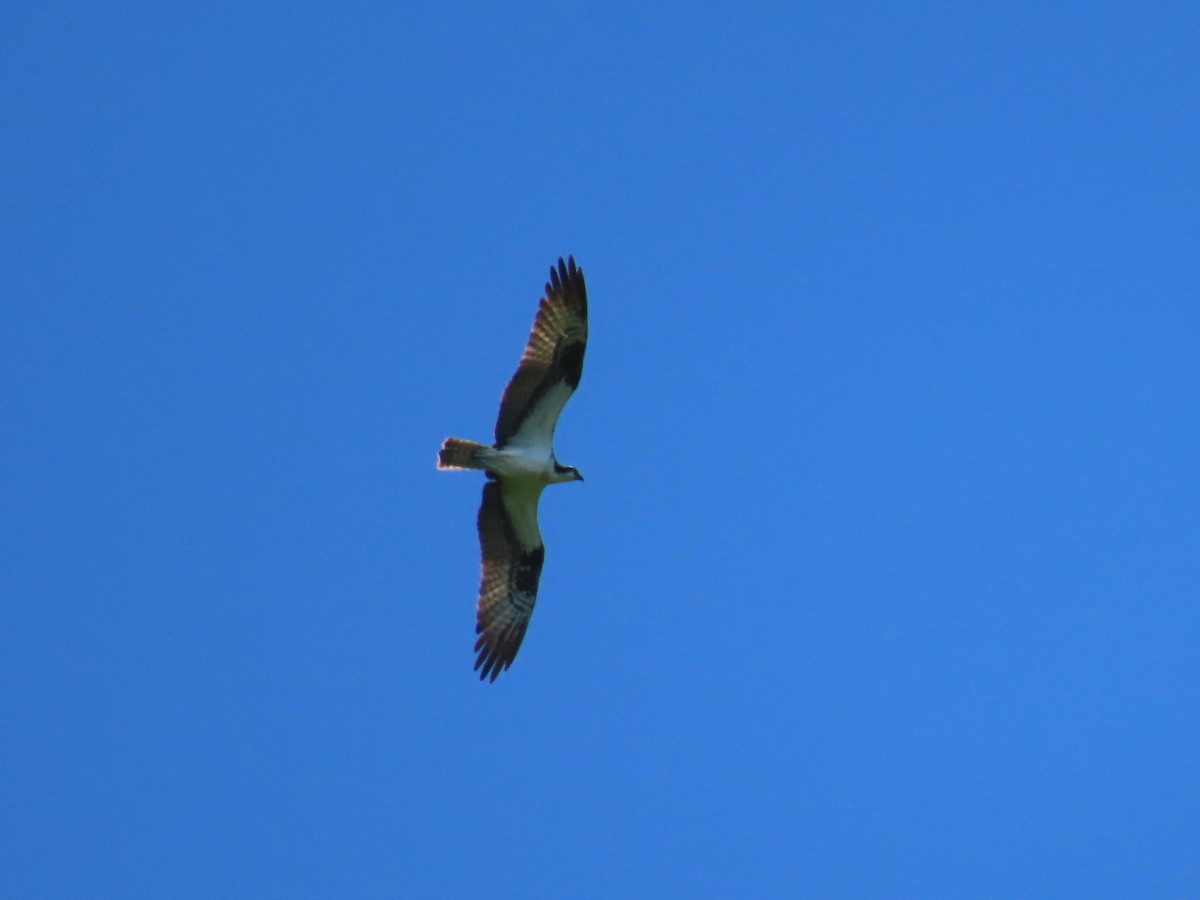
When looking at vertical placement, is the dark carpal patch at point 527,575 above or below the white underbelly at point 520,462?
below

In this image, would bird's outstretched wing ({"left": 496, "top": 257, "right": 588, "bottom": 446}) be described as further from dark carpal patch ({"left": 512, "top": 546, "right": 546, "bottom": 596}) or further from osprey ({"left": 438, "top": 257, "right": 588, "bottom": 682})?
dark carpal patch ({"left": 512, "top": 546, "right": 546, "bottom": 596})

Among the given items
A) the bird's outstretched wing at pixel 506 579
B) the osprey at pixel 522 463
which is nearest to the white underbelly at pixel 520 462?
the osprey at pixel 522 463

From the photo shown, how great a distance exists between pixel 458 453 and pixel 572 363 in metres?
1.49

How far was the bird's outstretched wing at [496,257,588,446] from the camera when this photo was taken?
16.6 metres

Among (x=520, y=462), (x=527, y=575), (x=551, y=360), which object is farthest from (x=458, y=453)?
(x=527, y=575)

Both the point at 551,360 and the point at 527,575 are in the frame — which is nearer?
the point at 551,360

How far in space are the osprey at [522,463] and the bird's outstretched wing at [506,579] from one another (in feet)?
0.04

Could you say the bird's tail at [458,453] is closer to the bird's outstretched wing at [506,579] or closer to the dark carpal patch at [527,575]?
the bird's outstretched wing at [506,579]

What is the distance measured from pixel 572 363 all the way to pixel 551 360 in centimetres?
22

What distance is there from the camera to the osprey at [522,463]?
1667 centimetres

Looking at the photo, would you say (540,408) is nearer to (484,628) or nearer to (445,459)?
(445,459)

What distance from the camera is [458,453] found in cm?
1688

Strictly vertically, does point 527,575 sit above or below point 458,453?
below

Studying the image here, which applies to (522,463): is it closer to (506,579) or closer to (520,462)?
(520,462)
